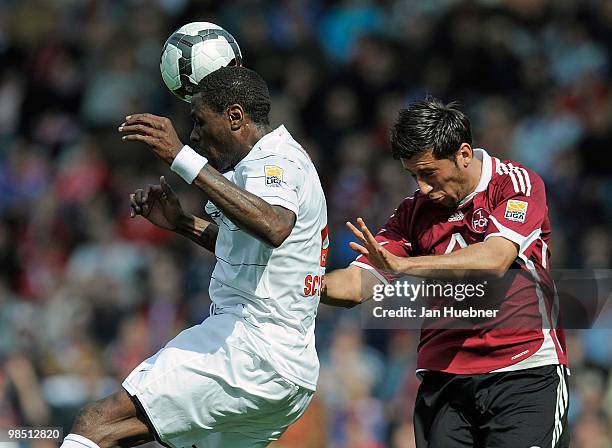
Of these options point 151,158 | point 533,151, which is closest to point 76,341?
point 151,158

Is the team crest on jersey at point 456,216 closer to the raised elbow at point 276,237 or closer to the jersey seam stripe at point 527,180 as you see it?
the jersey seam stripe at point 527,180

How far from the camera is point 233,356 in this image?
5.16 metres

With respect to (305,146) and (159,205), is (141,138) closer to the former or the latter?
(159,205)

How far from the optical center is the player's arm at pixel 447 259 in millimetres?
5293

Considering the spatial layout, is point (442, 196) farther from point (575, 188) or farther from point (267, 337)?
point (575, 188)

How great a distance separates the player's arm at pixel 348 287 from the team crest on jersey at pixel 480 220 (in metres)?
0.69

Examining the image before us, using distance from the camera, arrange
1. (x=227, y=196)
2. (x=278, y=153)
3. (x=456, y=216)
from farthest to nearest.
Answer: (x=456, y=216) → (x=278, y=153) → (x=227, y=196)

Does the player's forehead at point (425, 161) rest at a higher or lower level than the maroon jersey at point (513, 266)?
higher

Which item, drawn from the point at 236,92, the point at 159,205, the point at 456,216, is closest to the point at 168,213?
the point at 159,205

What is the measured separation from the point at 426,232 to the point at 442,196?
29 cm

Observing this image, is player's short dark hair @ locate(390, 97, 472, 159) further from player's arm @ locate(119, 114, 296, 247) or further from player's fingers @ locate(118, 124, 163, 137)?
player's fingers @ locate(118, 124, 163, 137)

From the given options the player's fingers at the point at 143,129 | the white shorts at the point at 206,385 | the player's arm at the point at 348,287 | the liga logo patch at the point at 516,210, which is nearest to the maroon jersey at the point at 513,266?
the liga logo patch at the point at 516,210

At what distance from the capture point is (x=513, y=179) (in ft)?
18.8

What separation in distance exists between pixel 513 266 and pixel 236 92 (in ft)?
5.43
